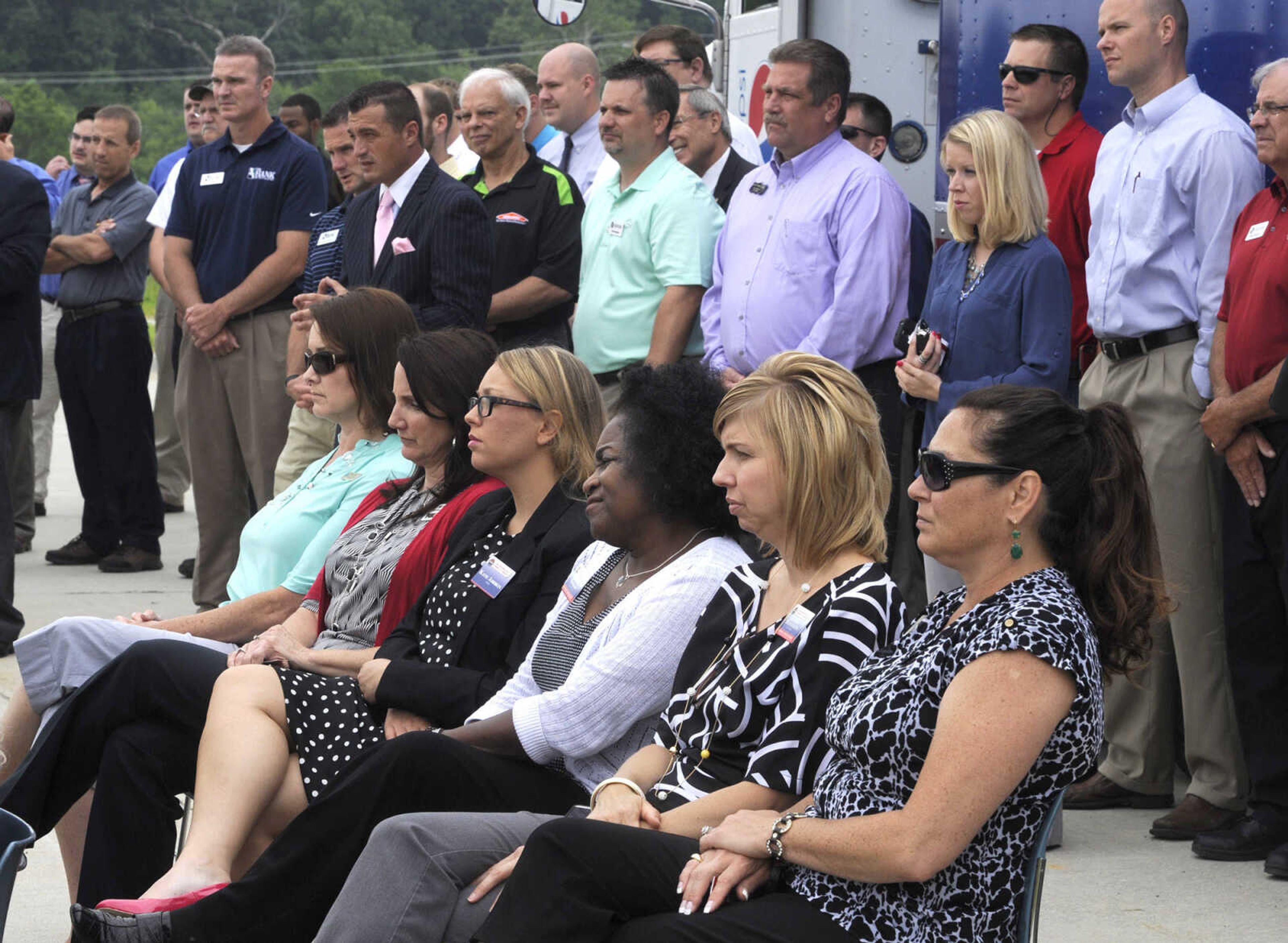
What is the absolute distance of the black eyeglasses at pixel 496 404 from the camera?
386 cm

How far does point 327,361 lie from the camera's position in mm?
4656

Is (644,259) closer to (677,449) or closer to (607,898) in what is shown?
(677,449)

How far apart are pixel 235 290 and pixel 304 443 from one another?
1425 mm

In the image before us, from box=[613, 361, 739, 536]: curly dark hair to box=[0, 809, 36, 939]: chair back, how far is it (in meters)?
1.30

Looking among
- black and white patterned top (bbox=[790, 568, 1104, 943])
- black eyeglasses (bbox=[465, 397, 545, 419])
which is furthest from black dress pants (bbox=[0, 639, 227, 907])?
black and white patterned top (bbox=[790, 568, 1104, 943])

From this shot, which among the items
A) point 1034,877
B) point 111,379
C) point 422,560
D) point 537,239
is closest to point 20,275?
point 111,379

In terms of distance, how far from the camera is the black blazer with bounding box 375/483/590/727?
3576 millimetres

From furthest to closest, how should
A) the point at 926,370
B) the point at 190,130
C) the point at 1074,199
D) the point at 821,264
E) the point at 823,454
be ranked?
the point at 190,130 → the point at 821,264 → the point at 1074,199 → the point at 926,370 → the point at 823,454

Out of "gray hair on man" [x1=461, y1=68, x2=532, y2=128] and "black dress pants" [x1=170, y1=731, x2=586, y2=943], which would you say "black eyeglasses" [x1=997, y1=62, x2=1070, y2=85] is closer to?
"gray hair on man" [x1=461, y1=68, x2=532, y2=128]

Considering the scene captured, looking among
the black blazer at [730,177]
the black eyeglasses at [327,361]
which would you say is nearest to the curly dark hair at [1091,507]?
the black eyeglasses at [327,361]

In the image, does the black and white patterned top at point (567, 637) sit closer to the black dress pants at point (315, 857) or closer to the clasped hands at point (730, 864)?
the black dress pants at point (315, 857)

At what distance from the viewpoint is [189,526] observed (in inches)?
405

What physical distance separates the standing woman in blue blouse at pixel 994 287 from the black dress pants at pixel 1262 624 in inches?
23.4

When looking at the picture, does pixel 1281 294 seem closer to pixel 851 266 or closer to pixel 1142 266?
pixel 1142 266
